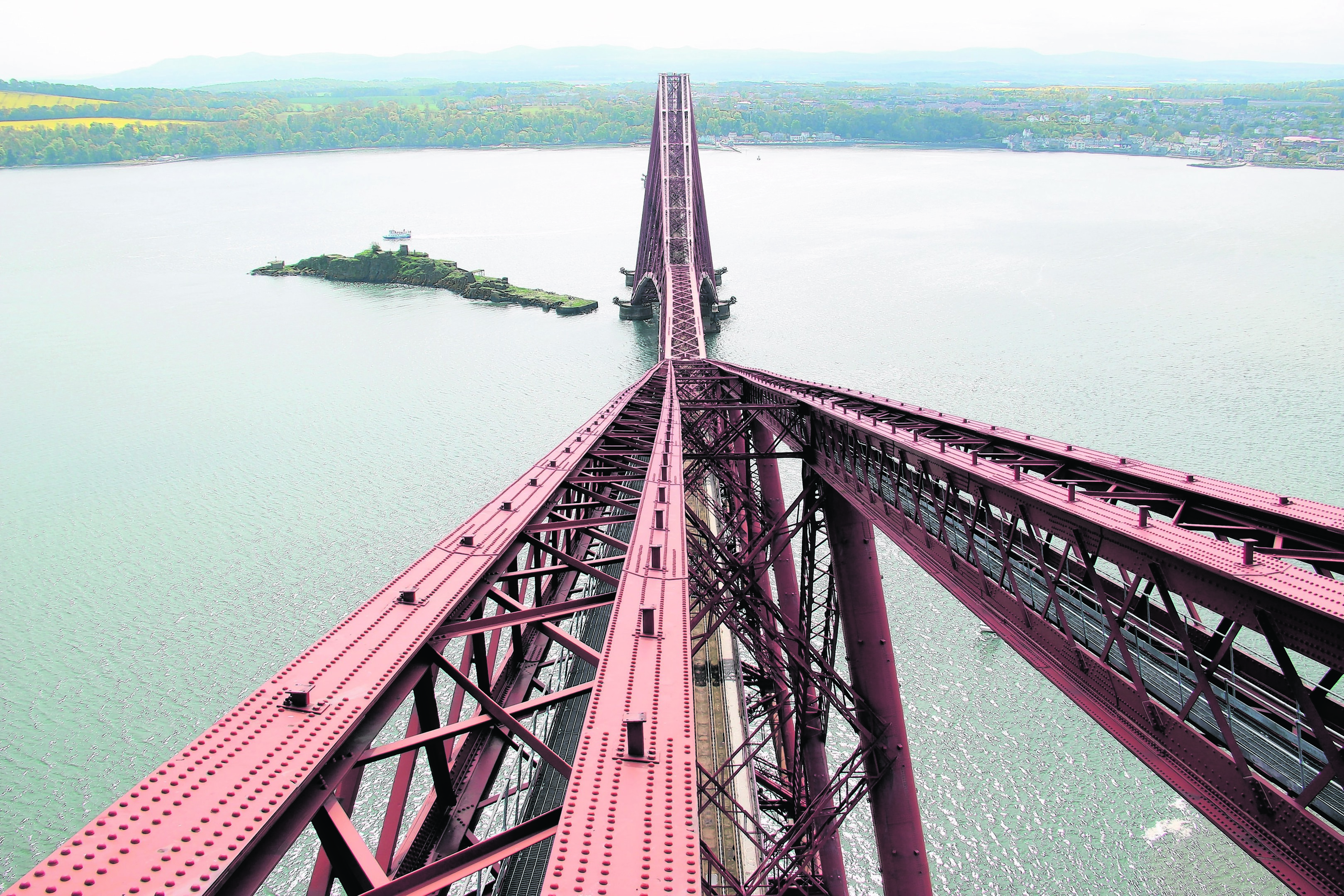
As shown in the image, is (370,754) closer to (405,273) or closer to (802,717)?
(802,717)

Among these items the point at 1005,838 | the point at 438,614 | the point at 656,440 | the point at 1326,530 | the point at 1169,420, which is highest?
the point at 1326,530

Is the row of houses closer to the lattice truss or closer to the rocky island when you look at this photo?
the rocky island

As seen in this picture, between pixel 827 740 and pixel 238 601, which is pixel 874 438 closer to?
pixel 827 740

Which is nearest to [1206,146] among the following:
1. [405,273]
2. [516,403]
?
[405,273]

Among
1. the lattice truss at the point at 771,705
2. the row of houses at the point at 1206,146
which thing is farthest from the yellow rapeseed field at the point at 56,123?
the lattice truss at the point at 771,705

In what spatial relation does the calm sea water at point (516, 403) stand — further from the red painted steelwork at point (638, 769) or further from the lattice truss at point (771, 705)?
the red painted steelwork at point (638, 769)

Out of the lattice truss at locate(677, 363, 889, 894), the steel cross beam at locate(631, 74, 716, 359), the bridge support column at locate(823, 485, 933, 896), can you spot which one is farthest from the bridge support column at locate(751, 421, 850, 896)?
the steel cross beam at locate(631, 74, 716, 359)

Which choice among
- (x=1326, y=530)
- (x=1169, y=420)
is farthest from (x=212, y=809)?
(x=1169, y=420)
